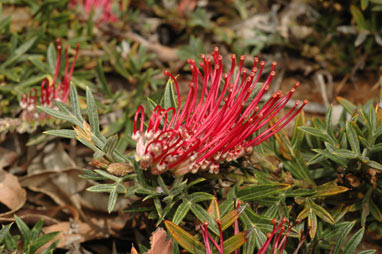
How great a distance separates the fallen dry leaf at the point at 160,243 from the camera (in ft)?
3.61

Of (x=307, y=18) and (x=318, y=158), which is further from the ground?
(x=307, y=18)

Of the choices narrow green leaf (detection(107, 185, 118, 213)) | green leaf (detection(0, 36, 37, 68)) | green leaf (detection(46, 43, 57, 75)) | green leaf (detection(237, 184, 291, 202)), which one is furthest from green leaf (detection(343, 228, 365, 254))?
green leaf (detection(0, 36, 37, 68))

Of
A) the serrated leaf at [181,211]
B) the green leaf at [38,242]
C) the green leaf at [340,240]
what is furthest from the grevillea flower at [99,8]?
the green leaf at [340,240]

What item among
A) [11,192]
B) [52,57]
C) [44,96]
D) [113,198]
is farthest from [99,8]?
[113,198]

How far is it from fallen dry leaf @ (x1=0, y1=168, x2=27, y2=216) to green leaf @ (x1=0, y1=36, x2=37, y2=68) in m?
0.42

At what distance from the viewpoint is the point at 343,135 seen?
4.11ft

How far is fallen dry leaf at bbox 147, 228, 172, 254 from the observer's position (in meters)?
1.10

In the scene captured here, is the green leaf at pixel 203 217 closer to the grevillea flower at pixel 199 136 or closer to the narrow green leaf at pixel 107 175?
the grevillea flower at pixel 199 136

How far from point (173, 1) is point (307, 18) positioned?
2.21ft

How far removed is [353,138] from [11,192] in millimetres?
1137

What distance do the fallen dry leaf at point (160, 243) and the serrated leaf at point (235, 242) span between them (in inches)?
6.3

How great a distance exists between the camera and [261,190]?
1146 mm

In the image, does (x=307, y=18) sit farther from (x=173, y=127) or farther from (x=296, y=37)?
(x=173, y=127)

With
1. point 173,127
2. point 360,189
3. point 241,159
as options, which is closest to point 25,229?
point 173,127
